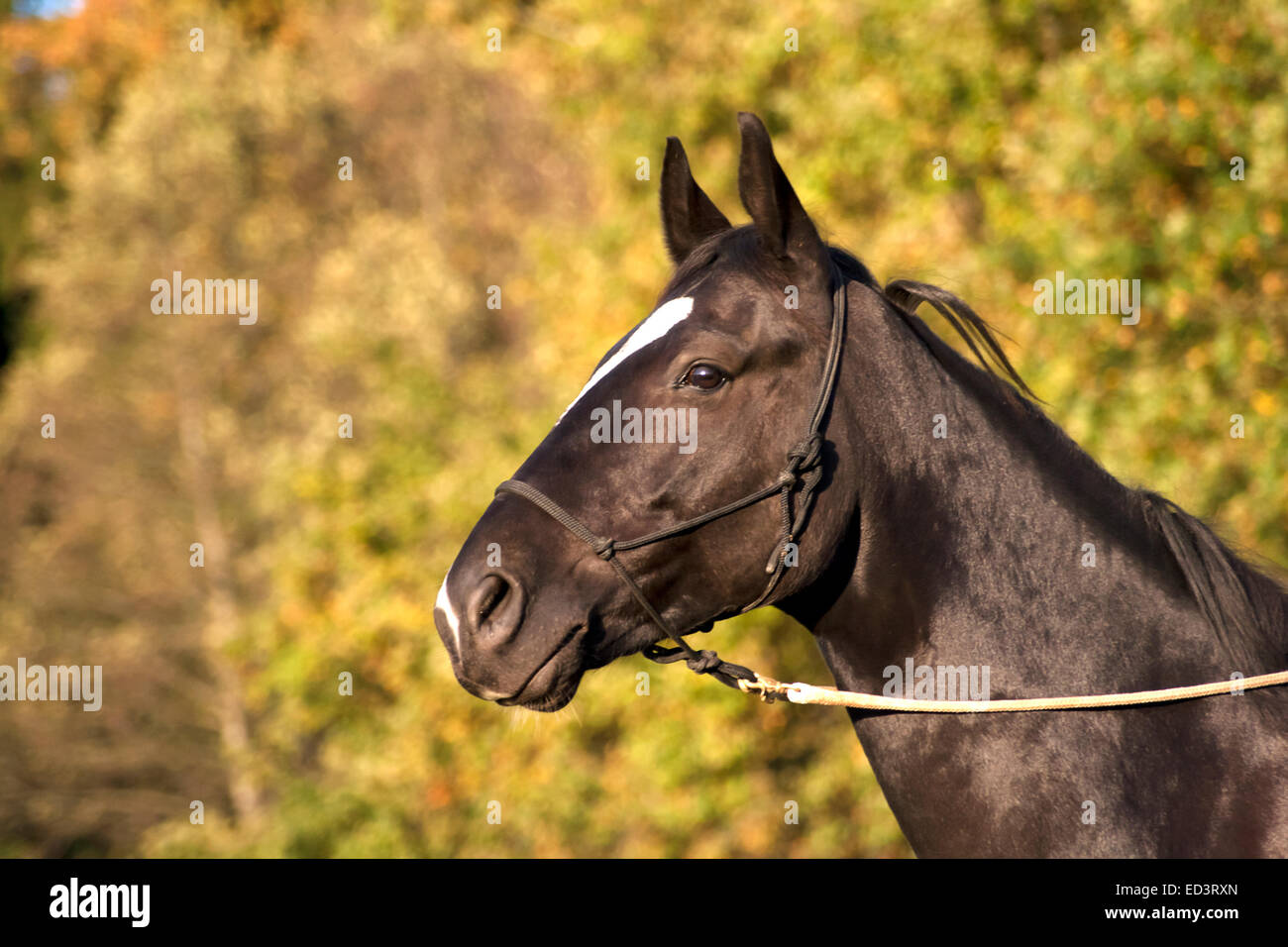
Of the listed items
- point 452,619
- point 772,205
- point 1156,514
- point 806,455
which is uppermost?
point 772,205

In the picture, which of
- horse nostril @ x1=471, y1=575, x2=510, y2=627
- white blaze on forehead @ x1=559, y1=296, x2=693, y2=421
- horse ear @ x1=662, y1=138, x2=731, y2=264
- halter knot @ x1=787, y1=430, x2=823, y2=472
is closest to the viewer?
horse nostril @ x1=471, y1=575, x2=510, y2=627

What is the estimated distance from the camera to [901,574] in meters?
2.57

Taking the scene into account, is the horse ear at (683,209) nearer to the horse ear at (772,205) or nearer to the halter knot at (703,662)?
the horse ear at (772,205)

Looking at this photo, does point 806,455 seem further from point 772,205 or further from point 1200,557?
point 1200,557

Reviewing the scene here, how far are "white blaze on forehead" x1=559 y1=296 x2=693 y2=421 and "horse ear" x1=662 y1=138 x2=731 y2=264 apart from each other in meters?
0.39

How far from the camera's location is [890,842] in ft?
29.4

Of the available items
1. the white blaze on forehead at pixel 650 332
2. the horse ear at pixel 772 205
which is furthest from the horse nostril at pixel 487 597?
the horse ear at pixel 772 205

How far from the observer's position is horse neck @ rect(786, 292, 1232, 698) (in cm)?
253

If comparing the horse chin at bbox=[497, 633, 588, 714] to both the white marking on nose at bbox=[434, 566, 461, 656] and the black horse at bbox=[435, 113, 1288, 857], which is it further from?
the white marking on nose at bbox=[434, 566, 461, 656]

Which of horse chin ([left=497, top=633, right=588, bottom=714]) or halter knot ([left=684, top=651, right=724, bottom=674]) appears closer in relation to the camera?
horse chin ([left=497, top=633, right=588, bottom=714])

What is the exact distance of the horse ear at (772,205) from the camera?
8.29 feet

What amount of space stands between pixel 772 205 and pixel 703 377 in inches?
16.7

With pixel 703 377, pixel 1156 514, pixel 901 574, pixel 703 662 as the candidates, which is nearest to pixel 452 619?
pixel 703 662

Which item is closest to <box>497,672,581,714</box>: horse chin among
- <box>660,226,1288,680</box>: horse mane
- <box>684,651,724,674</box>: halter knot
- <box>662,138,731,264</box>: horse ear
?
<box>684,651,724,674</box>: halter knot
